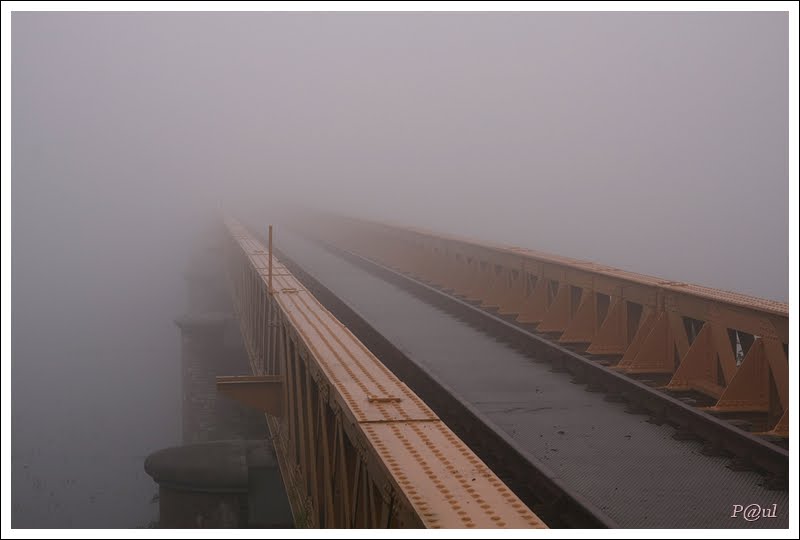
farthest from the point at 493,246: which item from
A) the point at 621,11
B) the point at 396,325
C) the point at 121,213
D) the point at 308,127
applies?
the point at 308,127

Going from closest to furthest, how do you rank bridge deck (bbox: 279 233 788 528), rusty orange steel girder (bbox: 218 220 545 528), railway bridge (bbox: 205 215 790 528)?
1. rusty orange steel girder (bbox: 218 220 545 528)
2. railway bridge (bbox: 205 215 790 528)
3. bridge deck (bbox: 279 233 788 528)

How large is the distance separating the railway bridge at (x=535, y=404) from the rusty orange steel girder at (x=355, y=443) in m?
0.02

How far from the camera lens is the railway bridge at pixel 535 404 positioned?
5715 millimetres

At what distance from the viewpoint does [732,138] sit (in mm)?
83188

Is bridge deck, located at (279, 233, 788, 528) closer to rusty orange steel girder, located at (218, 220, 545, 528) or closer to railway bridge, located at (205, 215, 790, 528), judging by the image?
railway bridge, located at (205, 215, 790, 528)

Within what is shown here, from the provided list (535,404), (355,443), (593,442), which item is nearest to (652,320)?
(535,404)

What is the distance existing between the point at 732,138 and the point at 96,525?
2732 inches

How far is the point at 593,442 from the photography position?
26.8 ft

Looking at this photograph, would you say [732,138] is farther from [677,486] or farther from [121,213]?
[677,486]

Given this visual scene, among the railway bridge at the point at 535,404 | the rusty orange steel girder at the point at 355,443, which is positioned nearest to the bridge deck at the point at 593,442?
the railway bridge at the point at 535,404

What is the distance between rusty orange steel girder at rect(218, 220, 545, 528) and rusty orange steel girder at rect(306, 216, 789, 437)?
124 inches

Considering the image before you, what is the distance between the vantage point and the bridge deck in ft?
21.4

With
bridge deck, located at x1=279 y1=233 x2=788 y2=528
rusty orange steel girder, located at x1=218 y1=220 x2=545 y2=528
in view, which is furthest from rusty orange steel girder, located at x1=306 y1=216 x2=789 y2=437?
rusty orange steel girder, located at x1=218 y1=220 x2=545 y2=528

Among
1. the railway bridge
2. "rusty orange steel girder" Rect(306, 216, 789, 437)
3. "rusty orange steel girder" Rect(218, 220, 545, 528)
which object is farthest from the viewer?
"rusty orange steel girder" Rect(306, 216, 789, 437)
